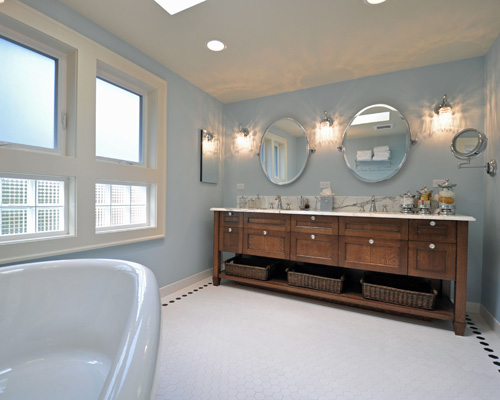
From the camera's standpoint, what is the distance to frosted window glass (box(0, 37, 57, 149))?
67.8 inches

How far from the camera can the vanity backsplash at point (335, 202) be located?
2770mm

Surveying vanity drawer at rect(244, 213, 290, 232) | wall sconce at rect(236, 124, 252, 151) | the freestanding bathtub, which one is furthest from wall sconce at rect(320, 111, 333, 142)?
the freestanding bathtub

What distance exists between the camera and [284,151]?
3.35m

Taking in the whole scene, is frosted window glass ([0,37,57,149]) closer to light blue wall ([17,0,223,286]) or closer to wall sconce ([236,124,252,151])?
light blue wall ([17,0,223,286])

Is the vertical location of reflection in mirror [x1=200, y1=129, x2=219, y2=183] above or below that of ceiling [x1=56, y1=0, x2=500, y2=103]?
below

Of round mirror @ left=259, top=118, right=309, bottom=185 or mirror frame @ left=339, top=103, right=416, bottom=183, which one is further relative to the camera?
round mirror @ left=259, top=118, right=309, bottom=185

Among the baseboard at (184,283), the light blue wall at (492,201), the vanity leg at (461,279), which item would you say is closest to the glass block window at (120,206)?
the baseboard at (184,283)

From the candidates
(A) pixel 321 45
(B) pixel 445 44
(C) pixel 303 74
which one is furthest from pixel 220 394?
(B) pixel 445 44

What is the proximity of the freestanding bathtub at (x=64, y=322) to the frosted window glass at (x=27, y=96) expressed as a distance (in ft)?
3.15

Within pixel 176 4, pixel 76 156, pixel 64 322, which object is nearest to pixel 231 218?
pixel 76 156

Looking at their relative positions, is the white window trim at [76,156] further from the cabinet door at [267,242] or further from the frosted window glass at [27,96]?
the cabinet door at [267,242]

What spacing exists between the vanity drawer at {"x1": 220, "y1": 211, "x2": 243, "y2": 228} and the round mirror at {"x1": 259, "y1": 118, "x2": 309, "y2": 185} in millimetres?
713

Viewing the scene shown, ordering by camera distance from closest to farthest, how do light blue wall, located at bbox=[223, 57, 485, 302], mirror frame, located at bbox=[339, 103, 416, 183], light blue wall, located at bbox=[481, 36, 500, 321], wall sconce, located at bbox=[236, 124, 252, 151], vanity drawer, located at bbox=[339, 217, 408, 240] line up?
light blue wall, located at bbox=[481, 36, 500, 321] < vanity drawer, located at bbox=[339, 217, 408, 240] < light blue wall, located at bbox=[223, 57, 485, 302] < mirror frame, located at bbox=[339, 103, 416, 183] < wall sconce, located at bbox=[236, 124, 252, 151]

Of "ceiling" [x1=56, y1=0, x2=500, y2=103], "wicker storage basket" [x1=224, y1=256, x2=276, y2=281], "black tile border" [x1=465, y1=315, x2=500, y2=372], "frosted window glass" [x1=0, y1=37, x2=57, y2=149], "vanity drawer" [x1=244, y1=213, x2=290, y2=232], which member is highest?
"ceiling" [x1=56, y1=0, x2=500, y2=103]
